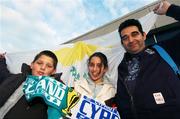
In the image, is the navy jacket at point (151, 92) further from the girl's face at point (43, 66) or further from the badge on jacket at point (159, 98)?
the girl's face at point (43, 66)

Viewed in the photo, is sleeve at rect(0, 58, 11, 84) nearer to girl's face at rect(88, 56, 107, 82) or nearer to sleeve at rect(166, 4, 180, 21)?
girl's face at rect(88, 56, 107, 82)

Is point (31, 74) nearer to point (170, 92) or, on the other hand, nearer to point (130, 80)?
point (130, 80)

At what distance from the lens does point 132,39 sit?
11.0 ft

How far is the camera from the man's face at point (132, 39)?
334cm

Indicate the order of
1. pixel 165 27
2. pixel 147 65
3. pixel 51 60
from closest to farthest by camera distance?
pixel 147 65 → pixel 51 60 → pixel 165 27

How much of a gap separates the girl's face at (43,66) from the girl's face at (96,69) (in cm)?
45

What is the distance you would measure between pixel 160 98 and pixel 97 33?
4294 mm

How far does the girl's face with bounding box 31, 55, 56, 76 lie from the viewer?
3270 millimetres

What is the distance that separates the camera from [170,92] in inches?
114

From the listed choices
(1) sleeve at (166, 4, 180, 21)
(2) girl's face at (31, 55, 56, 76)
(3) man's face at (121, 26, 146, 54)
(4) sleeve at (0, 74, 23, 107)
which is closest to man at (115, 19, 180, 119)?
(3) man's face at (121, 26, 146, 54)

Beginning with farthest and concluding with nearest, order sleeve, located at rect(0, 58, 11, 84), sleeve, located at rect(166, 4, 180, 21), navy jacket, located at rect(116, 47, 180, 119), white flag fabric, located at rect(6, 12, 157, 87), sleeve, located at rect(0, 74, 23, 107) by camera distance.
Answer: white flag fabric, located at rect(6, 12, 157, 87) → sleeve, located at rect(0, 58, 11, 84) → sleeve, located at rect(166, 4, 180, 21) → sleeve, located at rect(0, 74, 23, 107) → navy jacket, located at rect(116, 47, 180, 119)

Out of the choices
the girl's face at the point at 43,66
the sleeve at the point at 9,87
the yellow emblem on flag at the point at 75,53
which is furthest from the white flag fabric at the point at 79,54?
the sleeve at the point at 9,87

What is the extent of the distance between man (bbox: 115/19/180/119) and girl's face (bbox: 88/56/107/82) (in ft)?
0.75

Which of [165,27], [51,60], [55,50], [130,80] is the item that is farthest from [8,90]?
[165,27]
